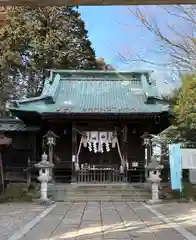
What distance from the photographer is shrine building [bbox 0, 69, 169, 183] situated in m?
17.2

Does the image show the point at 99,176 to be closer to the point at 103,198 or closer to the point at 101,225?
the point at 103,198

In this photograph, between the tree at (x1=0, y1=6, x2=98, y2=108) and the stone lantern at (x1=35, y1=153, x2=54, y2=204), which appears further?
the tree at (x1=0, y1=6, x2=98, y2=108)

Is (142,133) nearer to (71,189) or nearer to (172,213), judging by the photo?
(71,189)

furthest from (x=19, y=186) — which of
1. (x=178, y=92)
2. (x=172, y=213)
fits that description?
(x=178, y=92)

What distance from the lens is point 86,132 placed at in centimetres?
1792

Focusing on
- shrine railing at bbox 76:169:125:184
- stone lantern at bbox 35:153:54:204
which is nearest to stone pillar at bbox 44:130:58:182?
shrine railing at bbox 76:169:125:184

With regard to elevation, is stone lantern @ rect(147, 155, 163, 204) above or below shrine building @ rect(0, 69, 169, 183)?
below

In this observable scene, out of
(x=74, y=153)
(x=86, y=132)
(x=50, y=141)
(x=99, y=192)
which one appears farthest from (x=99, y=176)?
(x=50, y=141)

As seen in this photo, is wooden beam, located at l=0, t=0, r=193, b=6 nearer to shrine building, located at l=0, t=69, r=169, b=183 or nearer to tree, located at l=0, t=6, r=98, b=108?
shrine building, located at l=0, t=69, r=169, b=183

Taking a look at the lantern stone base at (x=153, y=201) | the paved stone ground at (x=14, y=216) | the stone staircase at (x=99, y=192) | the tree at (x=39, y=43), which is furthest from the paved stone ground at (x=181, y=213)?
the tree at (x=39, y=43)

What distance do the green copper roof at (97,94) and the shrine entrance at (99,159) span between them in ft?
4.84

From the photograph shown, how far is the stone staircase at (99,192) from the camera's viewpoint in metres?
14.9

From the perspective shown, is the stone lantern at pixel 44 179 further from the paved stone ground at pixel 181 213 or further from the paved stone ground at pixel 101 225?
the paved stone ground at pixel 181 213

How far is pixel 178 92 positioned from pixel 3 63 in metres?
15.5
